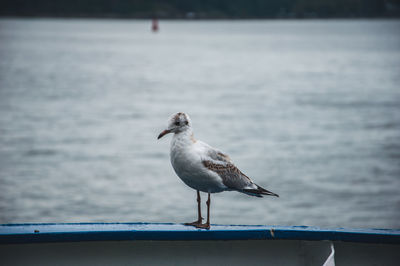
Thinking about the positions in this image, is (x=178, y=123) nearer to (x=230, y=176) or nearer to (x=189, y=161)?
(x=189, y=161)

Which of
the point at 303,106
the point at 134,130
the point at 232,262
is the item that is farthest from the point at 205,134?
the point at 232,262

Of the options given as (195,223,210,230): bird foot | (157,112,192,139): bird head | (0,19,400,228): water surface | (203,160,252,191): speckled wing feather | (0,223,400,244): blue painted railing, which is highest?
(0,19,400,228): water surface

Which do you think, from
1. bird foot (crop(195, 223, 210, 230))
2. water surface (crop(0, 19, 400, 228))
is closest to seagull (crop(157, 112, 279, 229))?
bird foot (crop(195, 223, 210, 230))

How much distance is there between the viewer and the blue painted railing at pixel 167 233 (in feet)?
14.3

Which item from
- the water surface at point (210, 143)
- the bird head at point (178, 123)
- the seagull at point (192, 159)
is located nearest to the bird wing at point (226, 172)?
the seagull at point (192, 159)

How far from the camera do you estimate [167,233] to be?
4.41 m

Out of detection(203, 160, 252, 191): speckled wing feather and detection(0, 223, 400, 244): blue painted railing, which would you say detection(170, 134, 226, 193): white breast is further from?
detection(0, 223, 400, 244): blue painted railing

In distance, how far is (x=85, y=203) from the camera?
16.9 metres

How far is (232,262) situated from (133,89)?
158 feet

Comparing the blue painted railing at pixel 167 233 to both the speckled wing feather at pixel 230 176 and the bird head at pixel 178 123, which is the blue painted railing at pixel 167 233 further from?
the bird head at pixel 178 123

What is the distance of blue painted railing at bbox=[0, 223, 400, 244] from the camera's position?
4.36m

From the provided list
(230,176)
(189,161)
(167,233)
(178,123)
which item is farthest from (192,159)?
(167,233)

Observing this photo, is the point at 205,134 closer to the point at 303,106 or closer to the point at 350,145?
the point at 350,145

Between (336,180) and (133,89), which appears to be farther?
(133,89)
